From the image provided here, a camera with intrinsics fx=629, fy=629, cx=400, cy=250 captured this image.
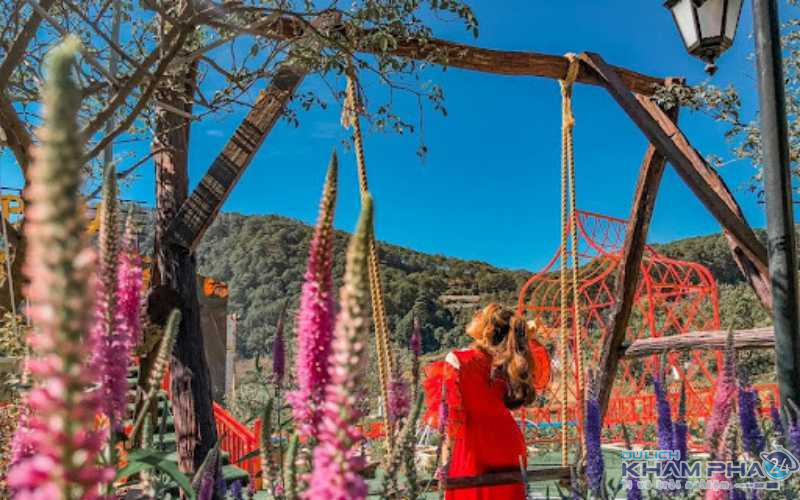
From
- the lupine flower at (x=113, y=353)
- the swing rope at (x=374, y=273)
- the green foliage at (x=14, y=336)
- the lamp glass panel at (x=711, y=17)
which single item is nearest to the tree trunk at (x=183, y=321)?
the green foliage at (x=14, y=336)

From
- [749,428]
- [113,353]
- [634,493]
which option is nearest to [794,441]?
[749,428]

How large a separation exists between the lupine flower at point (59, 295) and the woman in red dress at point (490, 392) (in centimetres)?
322

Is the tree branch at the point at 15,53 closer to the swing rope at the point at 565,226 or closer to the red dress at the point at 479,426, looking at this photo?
the red dress at the point at 479,426

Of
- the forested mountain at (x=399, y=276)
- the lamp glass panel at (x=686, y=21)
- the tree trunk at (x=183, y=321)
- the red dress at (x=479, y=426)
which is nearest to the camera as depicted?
the tree trunk at (x=183, y=321)

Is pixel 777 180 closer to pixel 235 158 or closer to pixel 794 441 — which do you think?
pixel 794 441

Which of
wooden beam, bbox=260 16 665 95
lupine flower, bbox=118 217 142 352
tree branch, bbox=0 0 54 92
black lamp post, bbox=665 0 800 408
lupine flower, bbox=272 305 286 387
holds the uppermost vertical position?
wooden beam, bbox=260 16 665 95

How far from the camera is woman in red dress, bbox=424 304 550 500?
142 inches

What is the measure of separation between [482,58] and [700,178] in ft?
5.49

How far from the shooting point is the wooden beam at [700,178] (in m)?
3.90

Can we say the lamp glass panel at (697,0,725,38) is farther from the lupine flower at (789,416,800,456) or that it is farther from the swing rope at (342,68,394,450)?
the lupine flower at (789,416,800,456)

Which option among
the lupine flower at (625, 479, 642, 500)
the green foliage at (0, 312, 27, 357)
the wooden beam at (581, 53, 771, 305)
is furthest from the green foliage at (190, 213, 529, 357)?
the lupine flower at (625, 479, 642, 500)

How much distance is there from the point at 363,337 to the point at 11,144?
3.32 meters

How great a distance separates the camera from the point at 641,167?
180 inches

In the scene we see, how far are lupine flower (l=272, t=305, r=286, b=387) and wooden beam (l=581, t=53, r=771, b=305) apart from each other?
3.52 m
